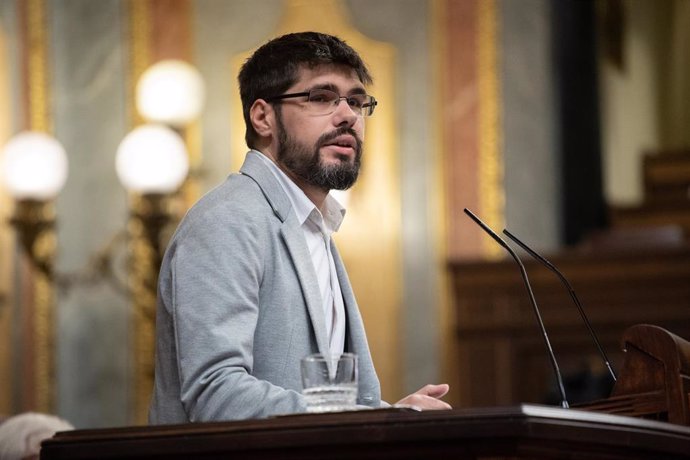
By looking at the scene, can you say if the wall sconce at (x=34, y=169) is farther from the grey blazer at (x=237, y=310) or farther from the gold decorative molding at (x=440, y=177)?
the grey blazer at (x=237, y=310)

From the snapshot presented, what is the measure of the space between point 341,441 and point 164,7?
21.6 ft

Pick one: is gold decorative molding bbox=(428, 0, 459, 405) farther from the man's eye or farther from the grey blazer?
the grey blazer

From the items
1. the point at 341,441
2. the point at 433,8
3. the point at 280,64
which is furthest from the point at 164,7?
the point at 341,441

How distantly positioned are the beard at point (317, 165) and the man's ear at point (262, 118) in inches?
1.8

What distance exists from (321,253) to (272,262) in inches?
9.3

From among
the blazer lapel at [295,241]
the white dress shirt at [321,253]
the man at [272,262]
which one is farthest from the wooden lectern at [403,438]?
the white dress shirt at [321,253]

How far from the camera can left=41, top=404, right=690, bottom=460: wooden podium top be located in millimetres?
2074

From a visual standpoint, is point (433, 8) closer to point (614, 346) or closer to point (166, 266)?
point (614, 346)

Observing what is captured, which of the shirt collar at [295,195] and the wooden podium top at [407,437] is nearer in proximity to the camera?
the wooden podium top at [407,437]

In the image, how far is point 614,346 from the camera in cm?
657

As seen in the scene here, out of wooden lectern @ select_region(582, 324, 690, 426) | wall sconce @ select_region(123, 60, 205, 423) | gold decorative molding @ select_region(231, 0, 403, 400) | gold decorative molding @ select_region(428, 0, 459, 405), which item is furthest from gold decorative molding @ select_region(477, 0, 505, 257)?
wooden lectern @ select_region(582, 324, 690, 426)

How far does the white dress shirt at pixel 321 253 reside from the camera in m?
2.89

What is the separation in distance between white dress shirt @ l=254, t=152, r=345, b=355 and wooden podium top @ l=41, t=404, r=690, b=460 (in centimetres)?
68

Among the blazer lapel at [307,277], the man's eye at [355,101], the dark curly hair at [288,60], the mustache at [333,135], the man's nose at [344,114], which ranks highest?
the dark curly hair at [288,60]
